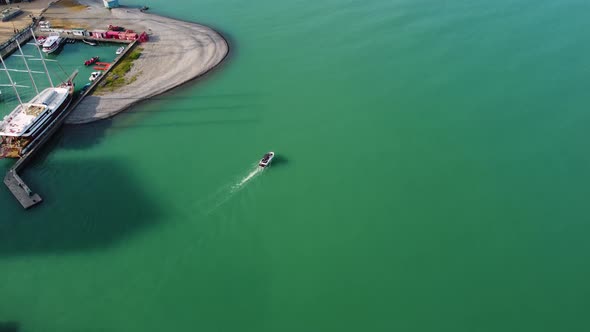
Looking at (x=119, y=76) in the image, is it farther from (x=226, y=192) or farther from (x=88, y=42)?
(x=226, y=192)

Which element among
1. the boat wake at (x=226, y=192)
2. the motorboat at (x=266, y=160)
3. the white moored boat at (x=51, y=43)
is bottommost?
the boat wake at (x=226, y=192)

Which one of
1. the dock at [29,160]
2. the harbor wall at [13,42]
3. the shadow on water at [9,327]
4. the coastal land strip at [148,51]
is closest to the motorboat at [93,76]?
the dock at [29,160]

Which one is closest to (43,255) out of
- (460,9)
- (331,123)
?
(331,123)

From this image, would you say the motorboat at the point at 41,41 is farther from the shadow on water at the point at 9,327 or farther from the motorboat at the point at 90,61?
the shadow on water at the point at 9,327

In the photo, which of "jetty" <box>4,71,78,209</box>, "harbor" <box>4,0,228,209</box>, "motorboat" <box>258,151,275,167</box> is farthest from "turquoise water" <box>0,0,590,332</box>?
"harbor" <box>4,0,228,209</box>

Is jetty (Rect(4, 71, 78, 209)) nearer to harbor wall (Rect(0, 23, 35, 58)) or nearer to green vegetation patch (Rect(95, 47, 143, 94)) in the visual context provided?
green vegetation patch (Rect(95, 47, 143, 94))

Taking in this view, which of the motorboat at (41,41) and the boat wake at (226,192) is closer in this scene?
the boat wake at (226,192)

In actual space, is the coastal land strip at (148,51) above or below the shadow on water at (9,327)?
above
